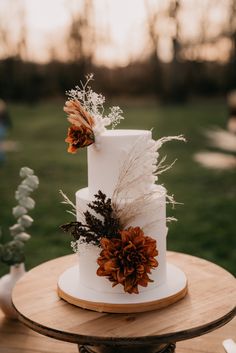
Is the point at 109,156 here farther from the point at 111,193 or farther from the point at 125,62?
the point at 125,62

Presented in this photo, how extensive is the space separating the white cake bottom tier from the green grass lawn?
2225mm

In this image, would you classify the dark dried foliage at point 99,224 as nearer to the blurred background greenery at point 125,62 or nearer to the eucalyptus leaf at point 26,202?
the eucalyptus leaf at point 26,202

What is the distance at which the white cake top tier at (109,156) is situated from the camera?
1.63 m

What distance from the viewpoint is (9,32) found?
21438 millimetres

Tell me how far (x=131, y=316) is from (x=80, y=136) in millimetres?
598

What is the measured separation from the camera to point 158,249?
5.60ft

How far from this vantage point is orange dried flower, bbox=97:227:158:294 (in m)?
1.53

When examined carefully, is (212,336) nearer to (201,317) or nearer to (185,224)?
(201,317)

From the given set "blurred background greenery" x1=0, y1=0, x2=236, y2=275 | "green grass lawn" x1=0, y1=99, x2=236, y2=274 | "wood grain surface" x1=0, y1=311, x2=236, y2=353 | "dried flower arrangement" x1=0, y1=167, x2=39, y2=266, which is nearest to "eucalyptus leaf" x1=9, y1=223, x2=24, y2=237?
"dried flower arrangement" x1=0, y1=167, x2=39, y2=266

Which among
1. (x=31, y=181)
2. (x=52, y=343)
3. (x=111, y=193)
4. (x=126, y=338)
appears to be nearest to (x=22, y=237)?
(x=31, y=181)

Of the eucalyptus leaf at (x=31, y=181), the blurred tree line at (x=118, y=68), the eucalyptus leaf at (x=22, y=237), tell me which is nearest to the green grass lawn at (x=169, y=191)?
the eucalyptus leaf at (x=22, y=237)

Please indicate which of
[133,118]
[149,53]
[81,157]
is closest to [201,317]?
[81,157]

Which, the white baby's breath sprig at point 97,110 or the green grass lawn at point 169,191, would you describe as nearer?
the white baby's breath sprig at point 97,110

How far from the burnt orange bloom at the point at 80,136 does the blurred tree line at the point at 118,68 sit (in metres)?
18.8
